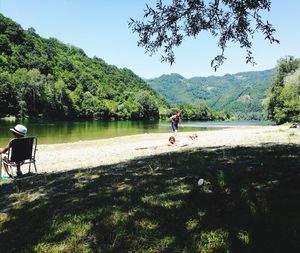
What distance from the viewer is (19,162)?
1254 centimetres

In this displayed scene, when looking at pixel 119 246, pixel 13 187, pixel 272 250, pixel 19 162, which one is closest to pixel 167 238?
pixel 119 246

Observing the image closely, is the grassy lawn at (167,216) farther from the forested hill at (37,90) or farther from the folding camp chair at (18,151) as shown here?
the forested hill at (37,90)

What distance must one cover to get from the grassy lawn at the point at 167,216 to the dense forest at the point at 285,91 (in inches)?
2220

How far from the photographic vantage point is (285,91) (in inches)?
2830

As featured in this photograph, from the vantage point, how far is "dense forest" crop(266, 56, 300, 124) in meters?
66.2

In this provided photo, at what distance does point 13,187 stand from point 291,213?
8.13 meters

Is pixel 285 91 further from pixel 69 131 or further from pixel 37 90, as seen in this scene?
pixel 37 90

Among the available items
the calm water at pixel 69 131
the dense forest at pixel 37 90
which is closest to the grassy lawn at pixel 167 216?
the calm water at pixel 69 131

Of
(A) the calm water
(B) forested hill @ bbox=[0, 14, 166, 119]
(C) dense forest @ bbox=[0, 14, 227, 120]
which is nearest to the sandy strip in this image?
(A) the calm water

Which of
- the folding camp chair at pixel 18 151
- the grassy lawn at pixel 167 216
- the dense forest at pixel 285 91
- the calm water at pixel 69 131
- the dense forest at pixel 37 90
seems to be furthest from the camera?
the dense forest at pixel 37 90

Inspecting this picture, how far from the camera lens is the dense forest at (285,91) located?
6624 cm

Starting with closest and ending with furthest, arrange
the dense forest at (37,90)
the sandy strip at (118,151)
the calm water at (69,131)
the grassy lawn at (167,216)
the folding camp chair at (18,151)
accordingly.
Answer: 1. the grassy lawn at (167,216)
2. the folding camp chair at (18,151)
3. the sandy strip at (118,151)
4. the calm water at (69,131)
5. the dense forest at (37,90)

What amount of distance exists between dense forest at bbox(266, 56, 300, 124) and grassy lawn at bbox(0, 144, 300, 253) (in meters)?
56.4

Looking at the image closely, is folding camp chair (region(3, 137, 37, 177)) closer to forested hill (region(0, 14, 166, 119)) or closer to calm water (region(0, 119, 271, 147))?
calm water (region(0, 119, 271, 147))
